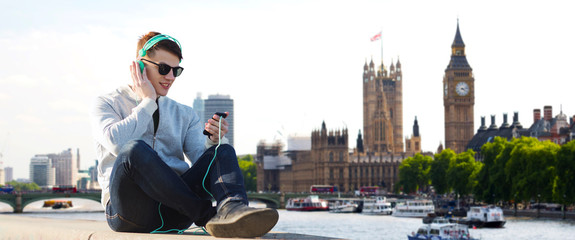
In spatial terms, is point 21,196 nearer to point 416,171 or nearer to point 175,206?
point 416,171

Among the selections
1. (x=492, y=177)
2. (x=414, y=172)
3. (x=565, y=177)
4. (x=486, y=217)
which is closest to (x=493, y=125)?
(x=414, y=172)

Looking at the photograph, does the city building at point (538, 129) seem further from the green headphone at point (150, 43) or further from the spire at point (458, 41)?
the green headphone at point (150, 43)

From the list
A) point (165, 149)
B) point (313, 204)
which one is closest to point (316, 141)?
point (313, 204)

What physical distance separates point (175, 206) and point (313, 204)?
85664 mm

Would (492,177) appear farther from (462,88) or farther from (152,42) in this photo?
(462,88)

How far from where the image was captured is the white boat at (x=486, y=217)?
5312 cm

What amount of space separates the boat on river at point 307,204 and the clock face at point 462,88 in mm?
40764

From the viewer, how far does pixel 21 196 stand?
7606 centimetres

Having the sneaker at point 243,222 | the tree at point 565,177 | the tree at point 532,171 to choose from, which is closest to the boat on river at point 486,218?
the tree at point 532,171

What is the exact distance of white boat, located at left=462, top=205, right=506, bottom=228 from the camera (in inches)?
2092

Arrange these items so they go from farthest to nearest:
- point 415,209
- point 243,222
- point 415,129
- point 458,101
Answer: point 415,129, point 458,101, point 415,209, point 243,222

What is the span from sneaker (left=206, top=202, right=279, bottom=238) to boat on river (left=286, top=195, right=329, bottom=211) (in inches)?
3337

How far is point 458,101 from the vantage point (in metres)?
127

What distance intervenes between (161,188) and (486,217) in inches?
2027
